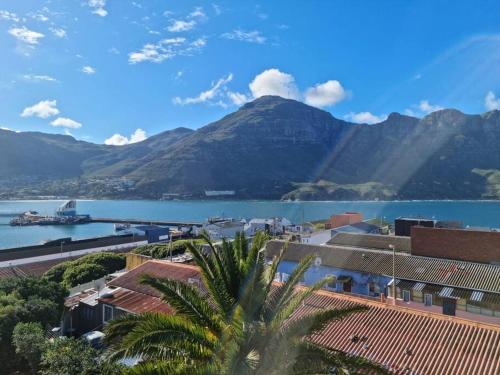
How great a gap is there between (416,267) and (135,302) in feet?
51.8

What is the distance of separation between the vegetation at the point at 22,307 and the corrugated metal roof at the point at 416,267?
40.4 ft

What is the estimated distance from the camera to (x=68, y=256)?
39906mm

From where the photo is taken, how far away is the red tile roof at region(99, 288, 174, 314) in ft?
45.1

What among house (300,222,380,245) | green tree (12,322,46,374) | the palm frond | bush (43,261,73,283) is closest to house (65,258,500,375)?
the palm frond

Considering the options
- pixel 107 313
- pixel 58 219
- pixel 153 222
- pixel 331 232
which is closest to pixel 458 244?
pixel 331 232

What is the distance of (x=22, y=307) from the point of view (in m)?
12.0

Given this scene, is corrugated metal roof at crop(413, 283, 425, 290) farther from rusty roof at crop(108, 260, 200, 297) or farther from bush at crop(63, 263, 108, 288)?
bush at crop(63, 263, 108, 288)

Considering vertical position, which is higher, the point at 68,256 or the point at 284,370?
the point at 284,370

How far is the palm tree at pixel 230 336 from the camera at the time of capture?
479cm

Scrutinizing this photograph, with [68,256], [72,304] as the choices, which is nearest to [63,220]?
[68,256]

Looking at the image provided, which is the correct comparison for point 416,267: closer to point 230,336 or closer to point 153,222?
point 230,336

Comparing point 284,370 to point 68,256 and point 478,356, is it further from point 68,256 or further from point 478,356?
point 68,256

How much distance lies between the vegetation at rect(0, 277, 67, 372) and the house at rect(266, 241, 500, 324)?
14.4m

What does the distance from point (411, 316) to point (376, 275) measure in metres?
11.0
